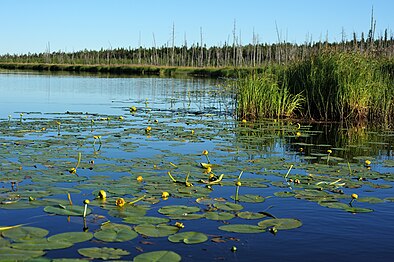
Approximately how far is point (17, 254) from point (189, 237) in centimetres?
109

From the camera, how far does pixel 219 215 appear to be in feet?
12.2

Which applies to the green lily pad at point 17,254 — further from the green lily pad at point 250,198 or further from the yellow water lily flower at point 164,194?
the green lily pad at point 250,198

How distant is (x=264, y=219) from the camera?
369cm

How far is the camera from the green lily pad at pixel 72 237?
9.96ft

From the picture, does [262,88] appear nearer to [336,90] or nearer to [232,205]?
[336,90]

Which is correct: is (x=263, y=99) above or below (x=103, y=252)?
above

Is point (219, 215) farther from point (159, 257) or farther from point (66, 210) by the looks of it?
point (66, 210)

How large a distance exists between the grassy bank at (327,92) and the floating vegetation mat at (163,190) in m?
2.76

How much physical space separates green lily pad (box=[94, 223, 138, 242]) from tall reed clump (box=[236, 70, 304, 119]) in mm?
7931

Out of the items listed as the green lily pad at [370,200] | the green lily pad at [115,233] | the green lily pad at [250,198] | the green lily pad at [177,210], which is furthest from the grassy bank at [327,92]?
the green lily pad at [115,233]

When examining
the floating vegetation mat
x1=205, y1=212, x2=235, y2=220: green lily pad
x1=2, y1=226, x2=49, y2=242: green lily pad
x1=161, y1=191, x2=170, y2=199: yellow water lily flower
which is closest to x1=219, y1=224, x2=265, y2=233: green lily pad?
the floating vegetation mat

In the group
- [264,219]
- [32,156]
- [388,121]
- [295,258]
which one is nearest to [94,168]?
[32,156]

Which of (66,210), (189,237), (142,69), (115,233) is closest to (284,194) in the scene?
(189,237)

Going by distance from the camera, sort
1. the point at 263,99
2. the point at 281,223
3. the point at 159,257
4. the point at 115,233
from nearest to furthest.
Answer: the point at 159,257, the point at 115,233, the point at 281,223, the point at 263,99
